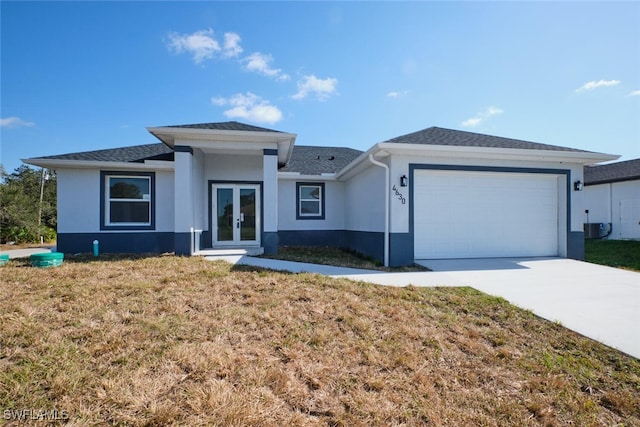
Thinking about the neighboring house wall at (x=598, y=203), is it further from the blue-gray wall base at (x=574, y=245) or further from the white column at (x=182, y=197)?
the white column at (x=182, y=197)

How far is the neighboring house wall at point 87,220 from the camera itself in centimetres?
927

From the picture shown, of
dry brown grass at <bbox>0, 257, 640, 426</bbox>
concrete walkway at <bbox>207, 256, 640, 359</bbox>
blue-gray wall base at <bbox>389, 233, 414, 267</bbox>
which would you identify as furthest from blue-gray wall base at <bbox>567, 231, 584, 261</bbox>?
dry brown grass at <bbox>0, 257, 640, 426</bbox>

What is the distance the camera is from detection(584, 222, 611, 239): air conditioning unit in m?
15.0

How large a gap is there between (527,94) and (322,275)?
9.04 meters

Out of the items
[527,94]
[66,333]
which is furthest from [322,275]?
[527,94]

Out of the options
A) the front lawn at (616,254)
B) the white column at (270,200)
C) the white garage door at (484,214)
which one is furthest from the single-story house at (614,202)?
the white column at (270,200)

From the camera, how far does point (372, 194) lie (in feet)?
28.7

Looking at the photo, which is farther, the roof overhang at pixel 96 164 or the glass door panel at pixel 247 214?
the glass door panel at pixel 247 214

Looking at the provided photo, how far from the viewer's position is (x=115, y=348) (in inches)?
116

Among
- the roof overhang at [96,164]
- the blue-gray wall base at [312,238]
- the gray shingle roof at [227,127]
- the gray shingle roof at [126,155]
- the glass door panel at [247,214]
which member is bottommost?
the blue-gray wall base at [312,238]

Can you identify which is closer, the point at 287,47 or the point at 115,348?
the point at 115,348

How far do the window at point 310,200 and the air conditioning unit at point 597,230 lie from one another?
15.3 meters

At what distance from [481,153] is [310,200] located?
6466mm

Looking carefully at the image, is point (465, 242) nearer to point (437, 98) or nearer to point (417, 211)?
point (417, 211)
